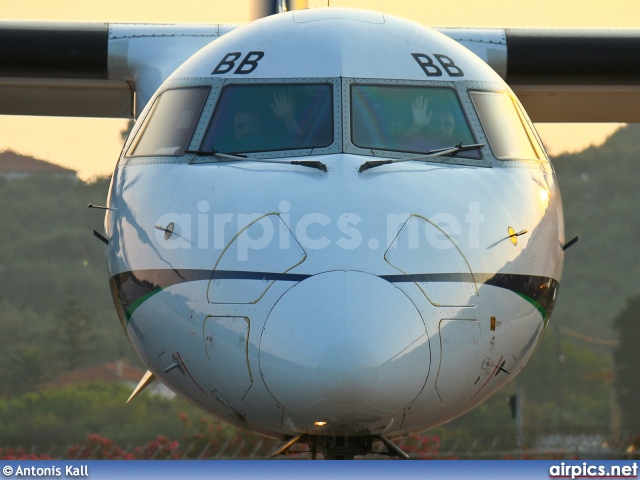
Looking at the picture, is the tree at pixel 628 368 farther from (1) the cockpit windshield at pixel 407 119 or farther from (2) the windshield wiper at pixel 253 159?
(2) the windshield wiper at pixel 253 159

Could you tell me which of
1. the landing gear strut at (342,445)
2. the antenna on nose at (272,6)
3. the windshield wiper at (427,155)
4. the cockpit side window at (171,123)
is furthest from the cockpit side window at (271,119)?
the antenna on nose at (272,6)

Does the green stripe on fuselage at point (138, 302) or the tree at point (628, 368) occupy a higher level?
the green stripe on fuselage at point (138, 302)

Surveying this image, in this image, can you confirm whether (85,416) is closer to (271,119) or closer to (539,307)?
(271,119)

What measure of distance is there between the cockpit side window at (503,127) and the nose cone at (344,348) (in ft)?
5.57

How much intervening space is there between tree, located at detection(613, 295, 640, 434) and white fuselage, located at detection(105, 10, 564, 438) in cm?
1134

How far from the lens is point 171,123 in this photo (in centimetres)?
789

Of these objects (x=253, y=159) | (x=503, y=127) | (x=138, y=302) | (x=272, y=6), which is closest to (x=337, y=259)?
(x=253, y=159)

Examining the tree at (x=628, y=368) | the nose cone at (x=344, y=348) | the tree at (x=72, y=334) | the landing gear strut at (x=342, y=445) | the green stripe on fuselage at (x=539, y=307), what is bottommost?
the tree at (x=628, y=368)

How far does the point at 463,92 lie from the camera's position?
7777 mm

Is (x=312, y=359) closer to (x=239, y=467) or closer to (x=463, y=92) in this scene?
(x=239, y=467)

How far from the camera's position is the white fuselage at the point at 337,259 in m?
6.19

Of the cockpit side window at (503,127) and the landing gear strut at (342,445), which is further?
the cockpit side window at (503,127)

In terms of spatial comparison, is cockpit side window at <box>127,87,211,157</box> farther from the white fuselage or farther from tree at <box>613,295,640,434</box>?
tree at <box>613,295,640,434</box>

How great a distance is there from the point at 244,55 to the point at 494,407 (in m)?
11.5
